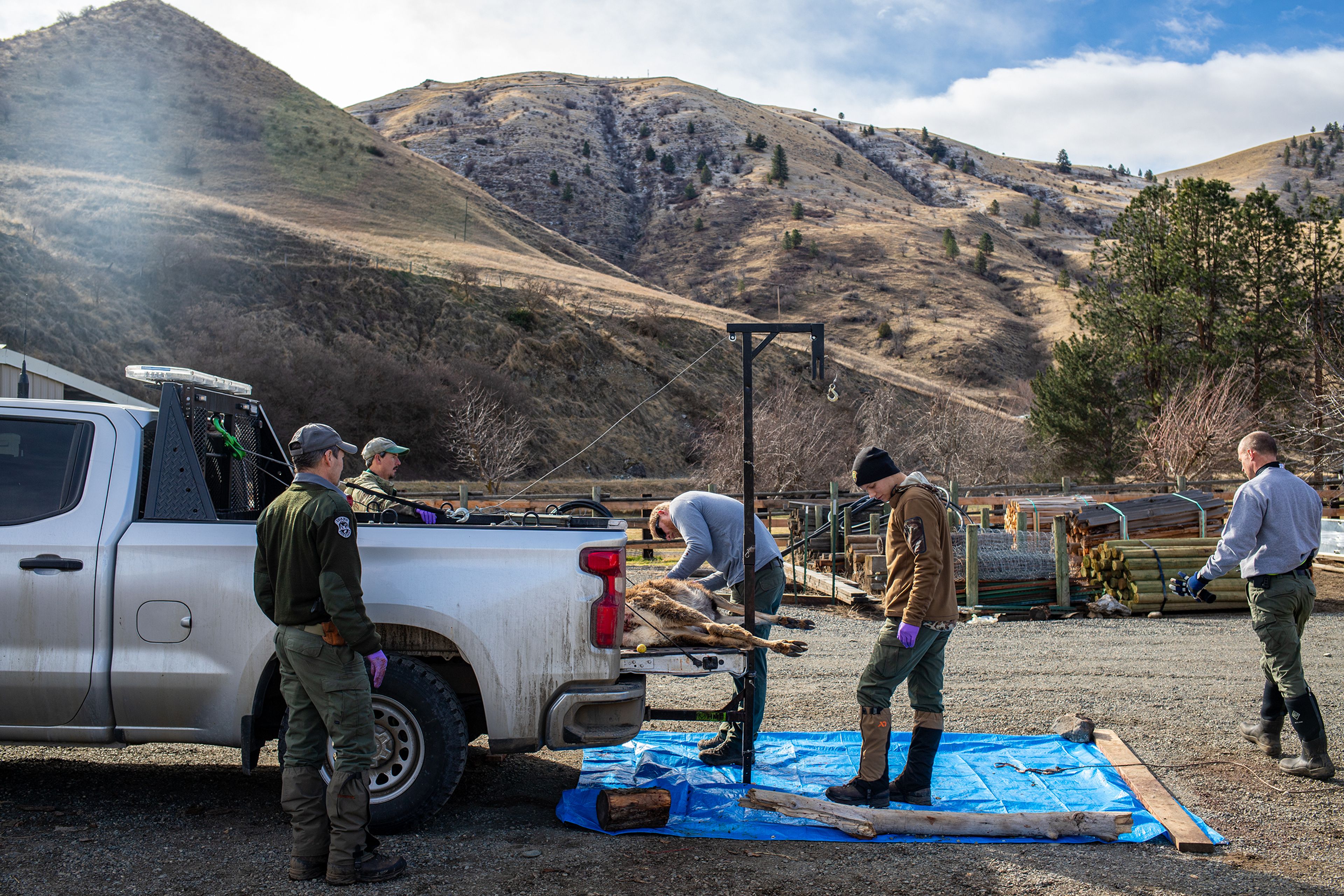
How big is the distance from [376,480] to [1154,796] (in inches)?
196

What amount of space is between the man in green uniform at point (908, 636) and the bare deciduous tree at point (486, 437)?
85.2 ft

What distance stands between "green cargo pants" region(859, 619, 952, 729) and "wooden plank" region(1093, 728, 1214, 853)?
3.63 ft

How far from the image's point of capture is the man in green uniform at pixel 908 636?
477cm

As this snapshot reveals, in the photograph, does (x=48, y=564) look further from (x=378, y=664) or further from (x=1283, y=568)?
(x=1283, y=568)

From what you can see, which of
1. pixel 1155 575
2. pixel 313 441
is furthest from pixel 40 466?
pixel 1155 575

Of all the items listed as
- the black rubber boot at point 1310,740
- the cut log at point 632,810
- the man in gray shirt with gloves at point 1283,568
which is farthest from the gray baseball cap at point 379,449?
the black rubber boot at point 1310,740

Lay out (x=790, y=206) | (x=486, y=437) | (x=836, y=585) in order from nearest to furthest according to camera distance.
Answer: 1. (x=836, y=585)
2. (x=486, y=437)
3. (x=790, y=206)

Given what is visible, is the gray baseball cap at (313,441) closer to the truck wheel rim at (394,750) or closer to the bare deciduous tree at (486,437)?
the truck wheel rim at (394,750)

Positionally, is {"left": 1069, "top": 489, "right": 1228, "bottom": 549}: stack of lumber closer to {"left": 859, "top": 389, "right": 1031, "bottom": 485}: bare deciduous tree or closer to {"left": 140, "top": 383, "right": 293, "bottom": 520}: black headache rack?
{"left": 140, "top": 383, "right": 293, "bottom": 520}: black headache rack

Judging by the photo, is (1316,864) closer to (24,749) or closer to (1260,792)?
(1260,792)

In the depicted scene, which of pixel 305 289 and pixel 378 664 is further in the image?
pixel 305 289

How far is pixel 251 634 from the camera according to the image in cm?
439

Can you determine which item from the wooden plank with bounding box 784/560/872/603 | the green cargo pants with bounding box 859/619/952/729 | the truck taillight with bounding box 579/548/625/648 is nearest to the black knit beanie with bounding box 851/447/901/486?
the green cargo pants with bounding box 859/619/952/729

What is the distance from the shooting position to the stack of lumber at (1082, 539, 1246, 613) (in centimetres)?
1227
